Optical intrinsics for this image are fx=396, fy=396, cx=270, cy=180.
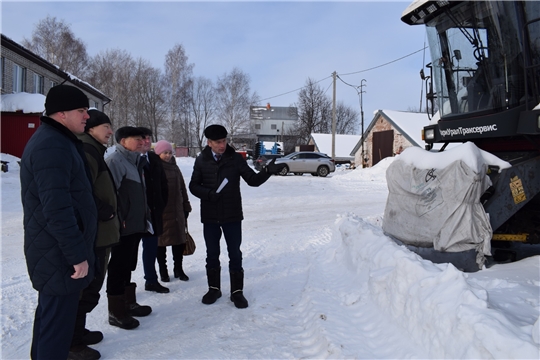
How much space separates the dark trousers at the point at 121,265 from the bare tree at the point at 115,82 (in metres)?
39.0

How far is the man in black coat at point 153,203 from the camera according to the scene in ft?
14.1

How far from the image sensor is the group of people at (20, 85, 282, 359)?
2414mm

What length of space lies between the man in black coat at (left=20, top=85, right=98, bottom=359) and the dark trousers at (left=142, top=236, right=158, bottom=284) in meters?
1.89

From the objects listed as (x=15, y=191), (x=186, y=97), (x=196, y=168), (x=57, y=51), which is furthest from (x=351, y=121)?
(x=196, y=168)

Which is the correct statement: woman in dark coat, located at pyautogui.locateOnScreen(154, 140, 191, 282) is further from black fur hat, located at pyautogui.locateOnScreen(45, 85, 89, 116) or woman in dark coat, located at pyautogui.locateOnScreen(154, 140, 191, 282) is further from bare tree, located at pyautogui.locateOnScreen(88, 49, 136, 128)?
bare tree, located at pyautogui.locateOnScreen(88, 49, 136, 128)

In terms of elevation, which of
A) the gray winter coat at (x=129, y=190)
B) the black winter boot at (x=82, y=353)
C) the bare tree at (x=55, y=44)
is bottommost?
the black winter boot at (x=82, y=353)

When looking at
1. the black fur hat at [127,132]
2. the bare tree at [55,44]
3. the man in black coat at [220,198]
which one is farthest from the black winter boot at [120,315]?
the bare tree at [55,44]

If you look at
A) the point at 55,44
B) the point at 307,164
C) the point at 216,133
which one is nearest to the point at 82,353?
the point at 216,133

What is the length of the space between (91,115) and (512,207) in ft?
15.0

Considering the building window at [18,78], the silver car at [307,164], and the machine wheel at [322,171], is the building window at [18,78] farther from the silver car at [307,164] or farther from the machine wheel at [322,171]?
the machine wheel at [322,171]

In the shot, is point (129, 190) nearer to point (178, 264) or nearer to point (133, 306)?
point (133, 306)

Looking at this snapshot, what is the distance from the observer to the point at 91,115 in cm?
347

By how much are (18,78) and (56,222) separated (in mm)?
23374

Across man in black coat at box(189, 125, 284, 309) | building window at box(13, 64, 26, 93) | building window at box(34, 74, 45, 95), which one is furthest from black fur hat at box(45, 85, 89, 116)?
building window at box(34, 74, 45, 95)
